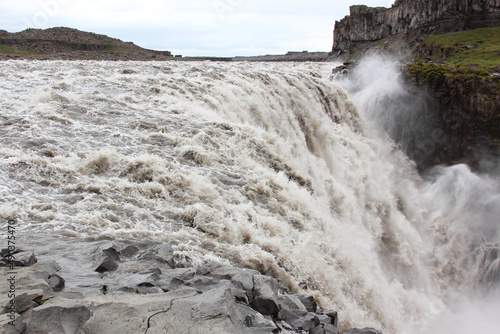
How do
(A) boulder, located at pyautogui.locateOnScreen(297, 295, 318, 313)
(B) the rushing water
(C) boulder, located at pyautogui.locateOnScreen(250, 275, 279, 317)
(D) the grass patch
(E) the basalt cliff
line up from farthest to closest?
(D) the grass patch
(E) the basalt cliff
(B) the rushing water
(A) boulder, located at pyautogui.locateOnScreen(297, 295, 318, 313)
(C) boulder, located at pyautogui.locateOnScreen(250, 275, 279, 317)

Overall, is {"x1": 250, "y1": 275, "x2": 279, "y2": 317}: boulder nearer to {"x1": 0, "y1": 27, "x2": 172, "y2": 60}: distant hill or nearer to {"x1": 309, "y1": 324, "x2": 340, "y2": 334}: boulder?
{"x1": 309, "y1": 324, "x2": 340, "y2": 334}: boulder

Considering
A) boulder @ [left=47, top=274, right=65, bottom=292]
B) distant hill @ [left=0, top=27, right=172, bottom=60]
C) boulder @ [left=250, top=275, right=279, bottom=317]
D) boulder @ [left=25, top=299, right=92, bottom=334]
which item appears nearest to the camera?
boulder @ [left=25, top=299, right=92, bottom=334]

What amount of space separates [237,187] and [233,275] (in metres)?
4.38

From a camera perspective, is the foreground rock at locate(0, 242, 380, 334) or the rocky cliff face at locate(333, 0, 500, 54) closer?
the foreground rock at locate(0, 242, 380, 334)

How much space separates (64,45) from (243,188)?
2332 inches

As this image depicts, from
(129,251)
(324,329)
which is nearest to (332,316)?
(324,329)

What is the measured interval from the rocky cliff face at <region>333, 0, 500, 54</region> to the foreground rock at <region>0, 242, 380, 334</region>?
254ft

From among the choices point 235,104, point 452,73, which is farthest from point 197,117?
point 452,73

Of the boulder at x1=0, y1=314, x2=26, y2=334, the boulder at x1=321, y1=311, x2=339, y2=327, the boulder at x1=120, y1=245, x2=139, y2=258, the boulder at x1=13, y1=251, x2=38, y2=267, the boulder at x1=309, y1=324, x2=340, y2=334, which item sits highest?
the boulder at x1=0, y1=314, x2=26, y2=334

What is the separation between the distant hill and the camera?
5084 cm

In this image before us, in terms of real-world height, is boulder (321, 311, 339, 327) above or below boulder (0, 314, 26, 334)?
below

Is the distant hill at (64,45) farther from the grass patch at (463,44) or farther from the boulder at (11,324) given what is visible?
the grass patch at (463,44)

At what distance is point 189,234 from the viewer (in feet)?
29.8

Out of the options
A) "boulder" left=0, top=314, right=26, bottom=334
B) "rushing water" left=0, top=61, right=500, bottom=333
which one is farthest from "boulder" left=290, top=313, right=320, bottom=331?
"boulder" left=0, top=314, right=26, bottom=334
